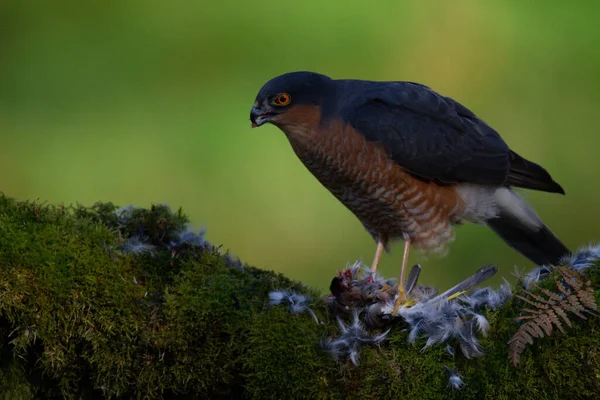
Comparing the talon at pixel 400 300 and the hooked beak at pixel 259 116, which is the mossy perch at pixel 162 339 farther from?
the hooked beak at pixel 259 116

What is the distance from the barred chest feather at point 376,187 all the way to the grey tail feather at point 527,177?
360 millimetres

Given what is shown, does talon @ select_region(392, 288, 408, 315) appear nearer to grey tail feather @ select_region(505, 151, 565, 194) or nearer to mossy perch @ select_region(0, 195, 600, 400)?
mossy perch @ select_region(0, 195, 600, 400)

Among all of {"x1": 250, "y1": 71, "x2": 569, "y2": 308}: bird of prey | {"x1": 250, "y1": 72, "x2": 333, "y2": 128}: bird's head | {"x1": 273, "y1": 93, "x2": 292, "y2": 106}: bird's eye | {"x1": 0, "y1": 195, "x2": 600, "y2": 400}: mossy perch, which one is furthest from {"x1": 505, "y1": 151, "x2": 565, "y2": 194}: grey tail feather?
{"x1": 0, "y1": 195, "x2": 600, "y2": 400}: mossy perch

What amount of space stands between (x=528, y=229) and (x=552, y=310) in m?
2.02

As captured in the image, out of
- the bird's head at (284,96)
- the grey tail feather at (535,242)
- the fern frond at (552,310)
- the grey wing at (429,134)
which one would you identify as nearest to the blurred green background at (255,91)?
the grey tail feather at (535,242)

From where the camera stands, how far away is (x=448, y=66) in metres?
7.09

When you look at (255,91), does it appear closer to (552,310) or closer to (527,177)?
(527,177)

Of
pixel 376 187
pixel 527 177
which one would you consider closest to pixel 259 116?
pixel 376 187

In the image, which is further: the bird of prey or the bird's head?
the bird of prey

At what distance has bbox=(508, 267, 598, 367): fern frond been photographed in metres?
2.56

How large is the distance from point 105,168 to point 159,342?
3883 millimetres

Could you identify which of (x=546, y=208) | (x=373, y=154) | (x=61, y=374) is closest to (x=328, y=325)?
(x=61, y=374)

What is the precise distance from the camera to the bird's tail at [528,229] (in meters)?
4.51

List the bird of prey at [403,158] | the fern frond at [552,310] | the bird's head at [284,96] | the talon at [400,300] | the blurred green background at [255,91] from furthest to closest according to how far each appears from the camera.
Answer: the blurred green background at [255,91] → the bird of prey at [403,158] → the bird's head at [284,96] → the talon at [400,300] → the fern frond at [552,310]
